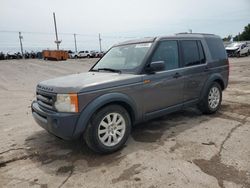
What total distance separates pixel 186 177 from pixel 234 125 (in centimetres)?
233

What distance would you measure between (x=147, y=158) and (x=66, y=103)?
4.74 ft

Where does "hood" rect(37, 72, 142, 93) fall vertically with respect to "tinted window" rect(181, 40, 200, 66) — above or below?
below

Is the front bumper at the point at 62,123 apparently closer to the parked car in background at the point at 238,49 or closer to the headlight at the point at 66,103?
the headlight at the point at 66,103

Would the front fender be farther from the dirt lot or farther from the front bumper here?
the dirt lot

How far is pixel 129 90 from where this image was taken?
404cm

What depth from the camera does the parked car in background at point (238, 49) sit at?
99.0 ft

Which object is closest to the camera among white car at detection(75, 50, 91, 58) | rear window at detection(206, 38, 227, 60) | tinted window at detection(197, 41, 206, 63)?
tinted window at detection(197, 41, 206, 63)

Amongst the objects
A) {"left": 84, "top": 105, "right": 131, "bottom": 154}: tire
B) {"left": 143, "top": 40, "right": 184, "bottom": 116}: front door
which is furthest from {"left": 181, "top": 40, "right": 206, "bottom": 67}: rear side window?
{"left": 84, "top": 105, "right": 131, "bottom": 154}: tire

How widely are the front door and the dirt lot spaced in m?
0.54

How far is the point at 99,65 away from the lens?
5.15m

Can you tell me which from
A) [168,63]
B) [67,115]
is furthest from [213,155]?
[67,115]

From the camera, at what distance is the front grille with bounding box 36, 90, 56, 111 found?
3.75 m

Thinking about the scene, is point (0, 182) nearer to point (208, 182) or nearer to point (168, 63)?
point (208, 182)

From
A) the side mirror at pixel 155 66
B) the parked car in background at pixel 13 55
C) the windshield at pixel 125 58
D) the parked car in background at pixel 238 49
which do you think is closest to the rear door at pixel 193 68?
the side mirror at pixel 155 66
